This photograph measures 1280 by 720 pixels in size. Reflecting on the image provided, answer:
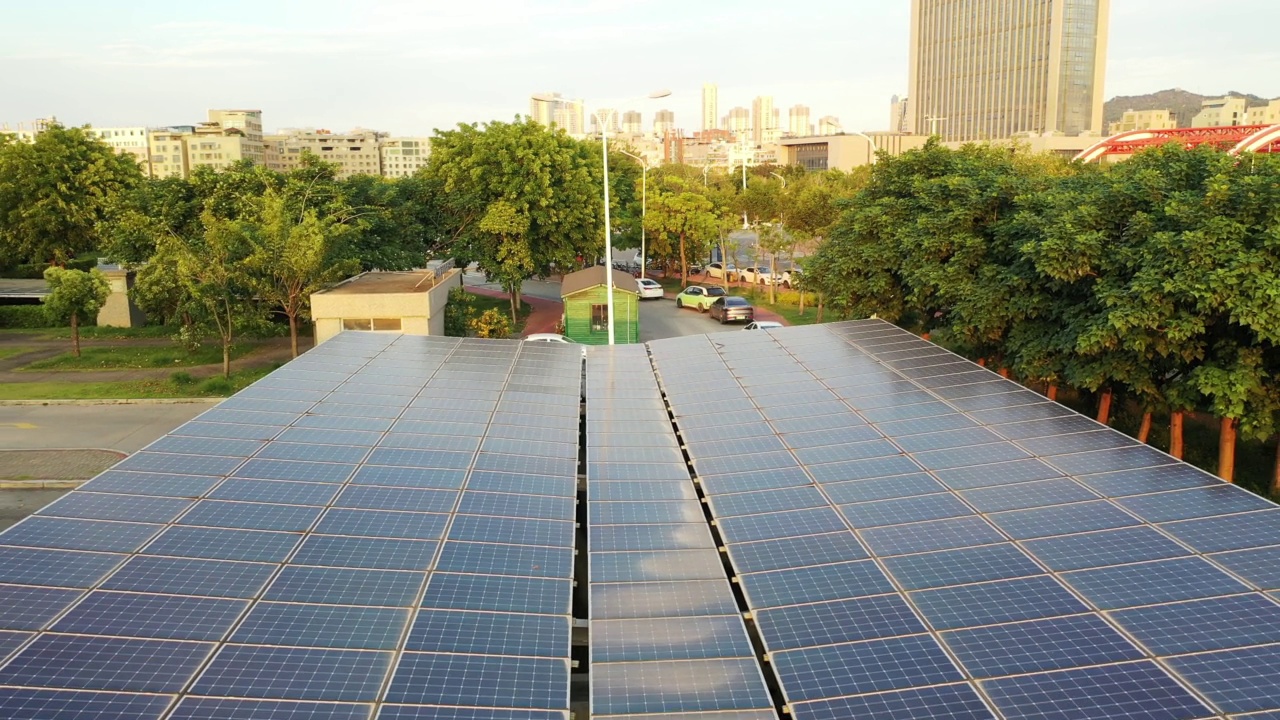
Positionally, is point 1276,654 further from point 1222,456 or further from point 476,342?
point 476,342

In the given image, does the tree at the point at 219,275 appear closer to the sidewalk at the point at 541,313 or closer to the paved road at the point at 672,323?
the sidewalk at the point at 541,313

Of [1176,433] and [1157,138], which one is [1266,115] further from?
[1176,433]

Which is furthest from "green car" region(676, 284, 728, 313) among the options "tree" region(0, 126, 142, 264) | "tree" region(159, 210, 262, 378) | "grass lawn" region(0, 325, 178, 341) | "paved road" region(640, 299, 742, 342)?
"tree" region(0, 126, 142, 264)

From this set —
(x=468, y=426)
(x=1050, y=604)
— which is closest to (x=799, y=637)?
(x=1050, y=604)

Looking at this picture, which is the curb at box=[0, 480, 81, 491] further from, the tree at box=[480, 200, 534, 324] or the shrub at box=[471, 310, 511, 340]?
the tree at box=[480, 200, 534, 324]

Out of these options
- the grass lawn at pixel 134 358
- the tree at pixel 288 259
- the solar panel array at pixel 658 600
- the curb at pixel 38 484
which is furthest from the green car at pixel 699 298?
the solar panel array at pixel 658 600

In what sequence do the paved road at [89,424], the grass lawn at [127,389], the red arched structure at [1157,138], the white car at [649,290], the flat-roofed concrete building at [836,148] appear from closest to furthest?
1. the paved road at [89,424]
2. the grass lawn at [127,389]
3. the white car at [649,290]
4. the red arched structure at [1157,138]
5. the flat-roofed concrete building at [836,148]

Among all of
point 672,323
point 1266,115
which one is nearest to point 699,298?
point 672,323
